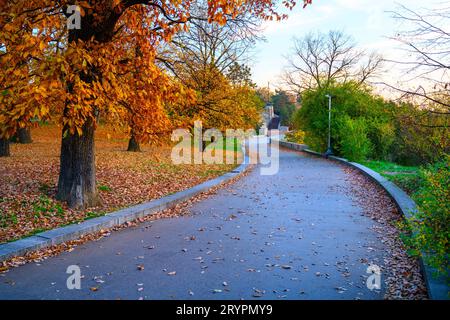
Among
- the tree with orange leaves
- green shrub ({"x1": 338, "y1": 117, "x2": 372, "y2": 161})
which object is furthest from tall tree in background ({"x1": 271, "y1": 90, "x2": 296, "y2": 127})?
the tree with orange leaves

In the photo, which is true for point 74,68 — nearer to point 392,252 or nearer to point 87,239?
point 87,239

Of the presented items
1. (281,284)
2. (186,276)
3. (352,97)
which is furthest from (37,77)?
(352,97)

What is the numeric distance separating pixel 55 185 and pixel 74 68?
383 cm

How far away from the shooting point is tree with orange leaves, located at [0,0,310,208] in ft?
19.8

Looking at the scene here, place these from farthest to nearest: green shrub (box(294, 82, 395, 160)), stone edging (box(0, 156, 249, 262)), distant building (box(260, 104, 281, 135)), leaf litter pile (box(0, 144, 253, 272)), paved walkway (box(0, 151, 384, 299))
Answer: distant building (box(260, 104, 281, 135)) → green shrub (box(294, 82, 395, 160)) → stone edging (box(0, 156, 249, 262)) → leaf litter pile (box(0, 144, 253, 272)) → paved walkway (box(0, 151, 384, 299))

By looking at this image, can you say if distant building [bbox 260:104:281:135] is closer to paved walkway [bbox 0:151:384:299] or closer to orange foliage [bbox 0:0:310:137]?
orange foliage [bbox 0:0:310:137]

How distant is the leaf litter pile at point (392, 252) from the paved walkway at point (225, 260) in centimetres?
18

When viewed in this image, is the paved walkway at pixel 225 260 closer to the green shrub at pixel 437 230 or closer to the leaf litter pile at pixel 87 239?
the leaf litter pile at pixel 87 239

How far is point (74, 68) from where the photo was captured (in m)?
6.50

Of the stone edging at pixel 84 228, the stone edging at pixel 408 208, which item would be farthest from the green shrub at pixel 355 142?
the stone edging at pixel 84 228

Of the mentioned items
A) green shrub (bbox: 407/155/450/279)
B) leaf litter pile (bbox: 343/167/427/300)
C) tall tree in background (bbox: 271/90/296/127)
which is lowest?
leaf litter pile (bbox: 343/167/427/300)

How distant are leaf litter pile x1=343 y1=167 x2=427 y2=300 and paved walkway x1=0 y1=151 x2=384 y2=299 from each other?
0.18 meters

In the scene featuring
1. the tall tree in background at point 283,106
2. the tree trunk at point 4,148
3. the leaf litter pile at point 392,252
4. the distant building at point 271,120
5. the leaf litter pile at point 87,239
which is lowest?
the leaf litter pile at point 87,239

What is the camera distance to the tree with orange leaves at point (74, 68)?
604cm
